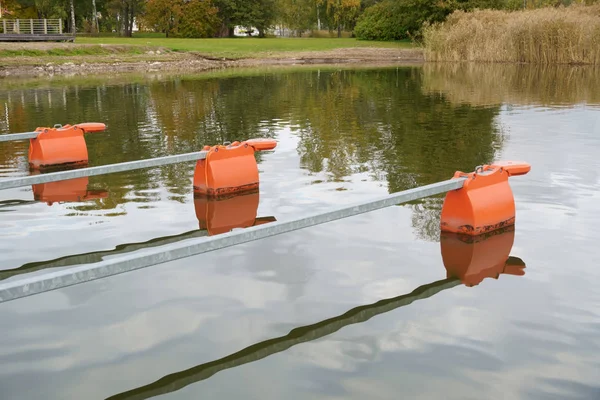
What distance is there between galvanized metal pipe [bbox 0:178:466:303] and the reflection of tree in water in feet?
4.80

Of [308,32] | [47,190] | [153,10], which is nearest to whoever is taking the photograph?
[47,190]

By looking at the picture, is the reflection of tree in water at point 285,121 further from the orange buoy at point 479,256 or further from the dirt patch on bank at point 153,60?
the dirt patch on bank at point 153,60

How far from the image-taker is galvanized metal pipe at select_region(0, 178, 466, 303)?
4602 mm

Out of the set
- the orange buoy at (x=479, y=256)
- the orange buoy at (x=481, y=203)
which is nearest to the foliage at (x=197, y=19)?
the orange buoy at (x=481, y=203)

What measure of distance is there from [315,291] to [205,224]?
8.49ft

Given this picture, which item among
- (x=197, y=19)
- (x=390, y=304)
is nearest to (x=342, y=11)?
(x=197, y=19)

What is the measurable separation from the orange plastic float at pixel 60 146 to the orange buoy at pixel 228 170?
3.03 m

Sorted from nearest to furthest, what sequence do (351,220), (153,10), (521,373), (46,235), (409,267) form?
1. (521,373)
2. (409,267)
3. (46,235)
4. (351,220)
5. (153,10)

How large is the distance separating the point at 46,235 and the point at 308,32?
286 ft

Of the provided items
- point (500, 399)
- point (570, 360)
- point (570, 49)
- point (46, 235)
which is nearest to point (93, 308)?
point (46, 235)

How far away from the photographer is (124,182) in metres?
10.6

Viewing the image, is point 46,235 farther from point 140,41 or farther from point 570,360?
point 140,41

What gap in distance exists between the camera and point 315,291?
6.02 m

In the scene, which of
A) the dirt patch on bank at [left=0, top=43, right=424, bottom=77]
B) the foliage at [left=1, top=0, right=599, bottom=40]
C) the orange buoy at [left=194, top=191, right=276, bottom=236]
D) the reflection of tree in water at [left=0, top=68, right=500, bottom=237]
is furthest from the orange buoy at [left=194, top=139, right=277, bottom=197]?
the foliage at [left=1, top=0, right=599, bottom=40]
